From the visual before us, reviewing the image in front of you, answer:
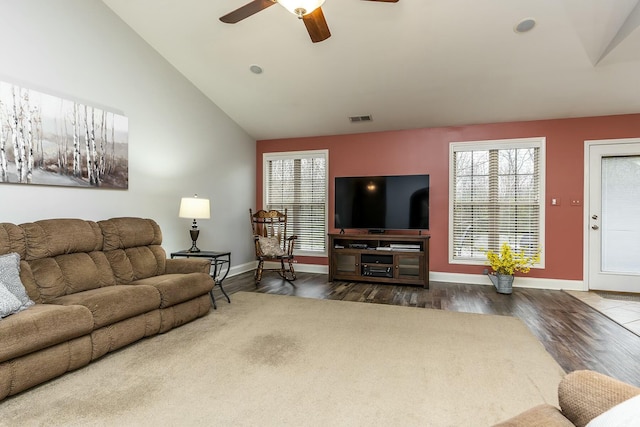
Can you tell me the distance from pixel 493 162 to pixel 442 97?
1352mm

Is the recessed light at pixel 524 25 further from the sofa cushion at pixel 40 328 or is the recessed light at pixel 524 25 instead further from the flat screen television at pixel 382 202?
the sofa cushion at pixel 40 328

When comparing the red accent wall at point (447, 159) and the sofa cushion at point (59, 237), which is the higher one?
the red accent wall at point (447, 159)

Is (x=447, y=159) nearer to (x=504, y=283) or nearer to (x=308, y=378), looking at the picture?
(x=504, y=283)

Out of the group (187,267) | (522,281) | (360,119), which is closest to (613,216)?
(522,281)

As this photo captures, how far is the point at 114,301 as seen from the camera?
245 centimetres

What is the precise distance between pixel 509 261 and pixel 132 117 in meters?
4.98

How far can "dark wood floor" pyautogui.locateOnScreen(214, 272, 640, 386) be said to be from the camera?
8.05ft

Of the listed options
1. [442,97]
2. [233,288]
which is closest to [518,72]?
[442,97]

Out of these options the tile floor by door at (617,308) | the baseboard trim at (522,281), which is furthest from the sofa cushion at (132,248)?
the tile floor by door at (617,308)

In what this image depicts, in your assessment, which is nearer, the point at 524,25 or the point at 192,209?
the point at 524,25

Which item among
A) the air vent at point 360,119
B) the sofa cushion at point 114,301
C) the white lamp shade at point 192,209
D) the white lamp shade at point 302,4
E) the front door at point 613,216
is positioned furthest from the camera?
the air vent at point 360,119

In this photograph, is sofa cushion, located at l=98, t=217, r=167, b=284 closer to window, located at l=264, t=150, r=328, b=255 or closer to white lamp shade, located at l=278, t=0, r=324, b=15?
white lamp shade, located at l=278, t=0, r=324, b=15

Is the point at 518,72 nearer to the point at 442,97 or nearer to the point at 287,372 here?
the point at 442,97

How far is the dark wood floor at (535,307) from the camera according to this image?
245 centimetres
